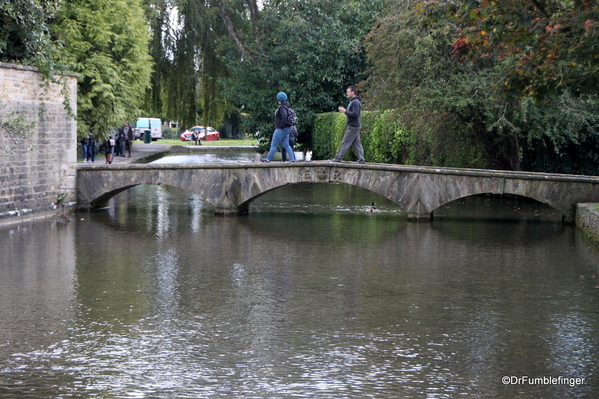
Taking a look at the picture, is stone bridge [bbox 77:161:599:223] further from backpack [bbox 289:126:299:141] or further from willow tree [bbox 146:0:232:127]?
willow tree [bbox 146:0:232:127]

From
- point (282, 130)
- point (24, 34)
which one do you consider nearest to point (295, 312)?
point (282, 130)

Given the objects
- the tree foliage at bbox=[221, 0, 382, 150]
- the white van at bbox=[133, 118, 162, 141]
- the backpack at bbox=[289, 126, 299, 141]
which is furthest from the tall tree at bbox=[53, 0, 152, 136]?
the white van at bbox=[133, 118, 162, 141]

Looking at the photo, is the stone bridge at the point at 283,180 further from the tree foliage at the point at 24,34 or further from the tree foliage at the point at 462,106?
the tree foliage at the point at 462,106

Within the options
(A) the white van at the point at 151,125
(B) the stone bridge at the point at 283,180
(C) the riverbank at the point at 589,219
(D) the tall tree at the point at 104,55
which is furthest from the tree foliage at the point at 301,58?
(A) the white van at the point at 151,125

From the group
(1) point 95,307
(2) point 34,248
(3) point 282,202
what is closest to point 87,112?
(3) point 282,202

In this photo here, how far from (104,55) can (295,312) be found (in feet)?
84.6

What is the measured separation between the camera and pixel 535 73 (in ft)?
48.4

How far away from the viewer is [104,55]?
34.0 meters

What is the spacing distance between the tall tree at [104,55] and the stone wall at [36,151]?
10.6 m

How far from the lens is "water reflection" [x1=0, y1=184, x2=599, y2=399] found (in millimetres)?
7637

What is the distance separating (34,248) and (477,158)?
15.9 metres

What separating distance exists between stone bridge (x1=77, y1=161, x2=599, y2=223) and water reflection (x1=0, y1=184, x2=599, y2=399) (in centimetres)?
180

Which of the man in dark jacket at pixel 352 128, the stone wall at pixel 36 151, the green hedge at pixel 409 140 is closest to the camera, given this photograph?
the stone wall at pixel 36 151

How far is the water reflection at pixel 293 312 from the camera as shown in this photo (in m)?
7.64
